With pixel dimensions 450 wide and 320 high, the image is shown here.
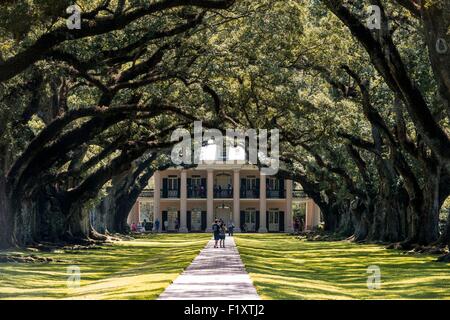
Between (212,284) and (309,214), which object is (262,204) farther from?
(212,284)

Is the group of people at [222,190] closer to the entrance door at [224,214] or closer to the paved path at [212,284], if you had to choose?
the entrance door at [224,214]

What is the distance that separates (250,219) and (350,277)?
234 ft

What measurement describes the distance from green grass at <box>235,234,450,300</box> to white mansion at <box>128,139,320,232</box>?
55.2 meters

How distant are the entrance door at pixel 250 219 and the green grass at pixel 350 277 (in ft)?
186

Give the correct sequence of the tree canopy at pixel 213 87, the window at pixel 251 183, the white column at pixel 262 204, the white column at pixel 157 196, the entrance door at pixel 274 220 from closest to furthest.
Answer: the tree canopy at pixel 213 87 → the white column at pixel 262 204 → the window at pixel 251 183 → the white column at pixel 157 196 → the entrance door at pixel 274 220

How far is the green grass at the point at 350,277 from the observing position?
73.9ft

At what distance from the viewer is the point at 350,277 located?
98.3 ft

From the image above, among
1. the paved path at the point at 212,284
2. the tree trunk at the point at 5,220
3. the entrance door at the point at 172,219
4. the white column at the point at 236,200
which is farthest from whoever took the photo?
the entrance door at the point at 172,219

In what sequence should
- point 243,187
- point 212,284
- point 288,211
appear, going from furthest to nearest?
point 243,187 < point 288,211 < point 212,284

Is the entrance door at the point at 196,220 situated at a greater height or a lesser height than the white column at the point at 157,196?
lesser

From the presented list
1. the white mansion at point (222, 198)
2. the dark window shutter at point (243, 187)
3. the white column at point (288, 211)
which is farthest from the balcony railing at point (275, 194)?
the dark window shutter at point (243, 187)

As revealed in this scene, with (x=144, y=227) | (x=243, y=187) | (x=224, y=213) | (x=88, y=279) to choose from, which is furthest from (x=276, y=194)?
(x=88, y=279)

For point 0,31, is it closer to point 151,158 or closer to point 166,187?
point 151,158

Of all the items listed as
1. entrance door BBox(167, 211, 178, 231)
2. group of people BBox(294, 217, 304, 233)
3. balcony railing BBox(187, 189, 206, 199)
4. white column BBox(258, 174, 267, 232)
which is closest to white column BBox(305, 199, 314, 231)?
Result: group of people BBox(294, 217, 304, 233)
